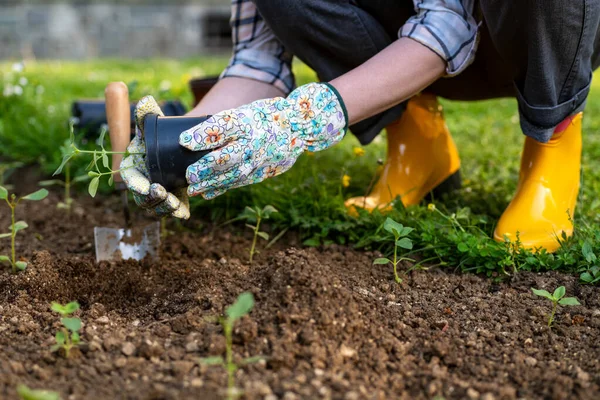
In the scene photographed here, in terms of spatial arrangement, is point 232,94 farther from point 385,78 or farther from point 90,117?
point 90,117

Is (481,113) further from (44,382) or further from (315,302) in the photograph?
(44,382)

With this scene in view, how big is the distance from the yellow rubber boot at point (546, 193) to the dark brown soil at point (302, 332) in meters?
0.17

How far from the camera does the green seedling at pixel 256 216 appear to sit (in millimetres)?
1688

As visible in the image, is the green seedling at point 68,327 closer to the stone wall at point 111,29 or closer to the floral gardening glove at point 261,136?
the floral gardening glove at point 261,136

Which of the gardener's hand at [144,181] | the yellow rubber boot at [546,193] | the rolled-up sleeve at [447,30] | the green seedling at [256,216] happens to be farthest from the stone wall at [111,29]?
the yellow rubber boot at [546,193]

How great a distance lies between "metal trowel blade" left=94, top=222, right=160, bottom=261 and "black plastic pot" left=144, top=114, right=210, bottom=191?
416mm

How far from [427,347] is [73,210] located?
140 cm

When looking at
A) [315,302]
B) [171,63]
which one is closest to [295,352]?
[315,302]

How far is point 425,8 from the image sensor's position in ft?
5.31

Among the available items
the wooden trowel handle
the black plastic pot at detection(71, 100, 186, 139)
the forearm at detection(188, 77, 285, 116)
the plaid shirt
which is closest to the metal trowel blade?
the wooden trowel handle

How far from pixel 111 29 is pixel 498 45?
6.43 metres

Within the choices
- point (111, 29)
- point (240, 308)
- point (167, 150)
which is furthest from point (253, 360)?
point (111, 29)

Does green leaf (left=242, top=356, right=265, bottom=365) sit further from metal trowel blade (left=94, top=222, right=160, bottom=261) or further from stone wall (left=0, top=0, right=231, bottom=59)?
stone wall (left=0, top=0, right=231, bottom=59)

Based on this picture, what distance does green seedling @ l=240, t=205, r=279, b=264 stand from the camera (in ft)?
5.54
